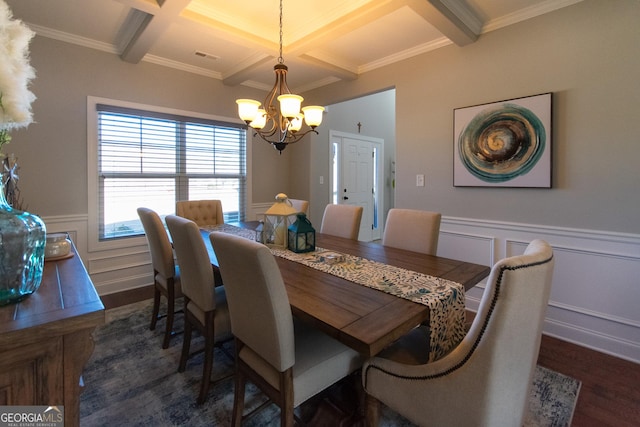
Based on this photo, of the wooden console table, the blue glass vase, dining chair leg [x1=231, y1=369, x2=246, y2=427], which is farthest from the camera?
dining chair leg [x1=231, y1=369, x2=246, y2=427]

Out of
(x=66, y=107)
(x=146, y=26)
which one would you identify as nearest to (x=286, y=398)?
(x=146, y=26)

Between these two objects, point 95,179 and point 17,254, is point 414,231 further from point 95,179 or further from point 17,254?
point 95,179

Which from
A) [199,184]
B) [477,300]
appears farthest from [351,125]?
[477,300]

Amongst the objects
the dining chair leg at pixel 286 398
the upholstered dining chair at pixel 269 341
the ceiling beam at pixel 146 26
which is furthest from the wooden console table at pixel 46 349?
the ceiling beam at pixel 146 26

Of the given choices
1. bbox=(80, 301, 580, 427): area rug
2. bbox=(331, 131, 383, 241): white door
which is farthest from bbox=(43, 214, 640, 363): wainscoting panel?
bbox=(331, 131, 383, 241): white door

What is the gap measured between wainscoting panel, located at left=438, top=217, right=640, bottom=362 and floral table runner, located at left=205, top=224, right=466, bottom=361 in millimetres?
1530

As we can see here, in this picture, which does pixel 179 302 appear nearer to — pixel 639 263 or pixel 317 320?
pixel 317 320

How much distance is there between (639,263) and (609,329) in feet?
1.70

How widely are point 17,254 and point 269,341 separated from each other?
819 mm

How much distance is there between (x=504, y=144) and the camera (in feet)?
8.58

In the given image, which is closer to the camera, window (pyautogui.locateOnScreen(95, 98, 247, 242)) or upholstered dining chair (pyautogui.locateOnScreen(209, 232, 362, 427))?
upholstered dining chair (pyautogui.locateOnScreen(209, 232, 362, 427))

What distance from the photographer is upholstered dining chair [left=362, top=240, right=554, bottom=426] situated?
927mm

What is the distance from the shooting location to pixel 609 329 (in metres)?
2.25

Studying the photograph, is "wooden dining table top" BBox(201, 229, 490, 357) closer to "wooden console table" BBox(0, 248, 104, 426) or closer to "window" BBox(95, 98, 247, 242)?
"wooden console table" BBox(0, 248, 104, 426)
